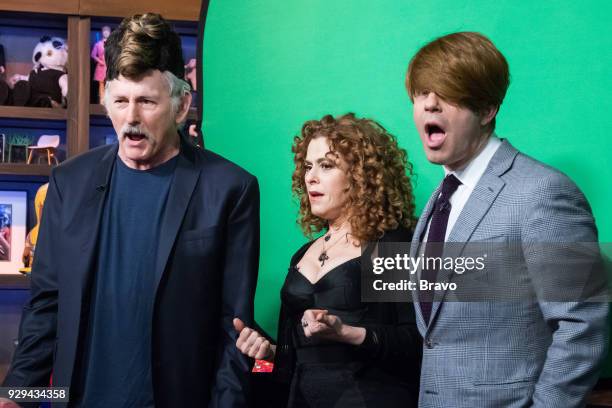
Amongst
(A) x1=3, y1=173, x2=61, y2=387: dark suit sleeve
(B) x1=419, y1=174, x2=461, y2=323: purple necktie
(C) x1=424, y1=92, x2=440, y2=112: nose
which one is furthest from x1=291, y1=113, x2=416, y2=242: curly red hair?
(A) x1=3, y1=173, x2=61, y2=387: dark suit sleeve

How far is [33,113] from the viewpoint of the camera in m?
3.34

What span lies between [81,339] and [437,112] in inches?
32.1

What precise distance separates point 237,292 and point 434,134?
50 cm

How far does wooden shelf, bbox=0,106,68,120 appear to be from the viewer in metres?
3.33

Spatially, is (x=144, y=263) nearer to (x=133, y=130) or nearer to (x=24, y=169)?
(x=133, y=130)

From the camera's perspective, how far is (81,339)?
1.60 m

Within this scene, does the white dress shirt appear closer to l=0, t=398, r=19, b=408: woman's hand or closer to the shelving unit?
l=0, t=398, r=19, b=408: woman's hand

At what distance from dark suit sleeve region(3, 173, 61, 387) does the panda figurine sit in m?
1.84

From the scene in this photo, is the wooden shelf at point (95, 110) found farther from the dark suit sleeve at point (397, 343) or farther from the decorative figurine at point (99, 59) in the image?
the dark suit sleeve at point (397, 343)

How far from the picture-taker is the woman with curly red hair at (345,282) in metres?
1.66

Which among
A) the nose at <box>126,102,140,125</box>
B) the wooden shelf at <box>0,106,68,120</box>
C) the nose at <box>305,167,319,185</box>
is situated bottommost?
the nose at <box>305,167,319,185</box>

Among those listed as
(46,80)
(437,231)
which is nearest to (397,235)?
(437,231)

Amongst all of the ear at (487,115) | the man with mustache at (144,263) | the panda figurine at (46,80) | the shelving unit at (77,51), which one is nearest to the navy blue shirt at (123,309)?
the man with mustache at (144,263)

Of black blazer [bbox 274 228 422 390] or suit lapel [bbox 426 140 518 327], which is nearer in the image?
suit lapel [bbox 426 140 518 327]
